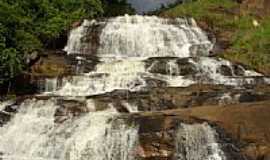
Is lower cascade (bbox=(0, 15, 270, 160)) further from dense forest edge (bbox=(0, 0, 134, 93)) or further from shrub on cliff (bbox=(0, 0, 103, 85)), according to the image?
shrub on cliff (bbox=(0, 0, 103, 85))

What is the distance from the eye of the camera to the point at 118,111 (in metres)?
19.5

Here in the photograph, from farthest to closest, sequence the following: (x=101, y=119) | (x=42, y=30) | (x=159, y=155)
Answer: (x=42, y=30) < (x=101, y=119) < (x=159, y=155)

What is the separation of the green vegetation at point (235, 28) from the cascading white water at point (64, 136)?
12206 millimetres

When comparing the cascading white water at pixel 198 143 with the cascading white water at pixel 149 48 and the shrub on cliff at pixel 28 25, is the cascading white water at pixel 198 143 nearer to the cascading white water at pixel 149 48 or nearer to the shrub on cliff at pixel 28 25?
the cascading white water at pixel 149 48

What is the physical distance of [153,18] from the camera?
33.0 m

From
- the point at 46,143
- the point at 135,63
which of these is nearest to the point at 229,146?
the point at 46,143

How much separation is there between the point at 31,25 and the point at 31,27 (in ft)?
0.62

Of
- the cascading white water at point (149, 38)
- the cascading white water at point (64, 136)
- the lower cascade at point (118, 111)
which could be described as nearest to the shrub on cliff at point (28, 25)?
the lower cascade at point (118, 111)

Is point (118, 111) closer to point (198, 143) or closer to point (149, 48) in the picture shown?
point (198, 143)

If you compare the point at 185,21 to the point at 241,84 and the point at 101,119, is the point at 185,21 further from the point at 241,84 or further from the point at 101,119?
the point at 101,119

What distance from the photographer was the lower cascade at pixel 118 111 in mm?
16562

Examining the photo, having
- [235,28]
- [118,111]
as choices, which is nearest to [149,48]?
[235,28]

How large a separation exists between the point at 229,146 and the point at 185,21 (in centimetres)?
1735

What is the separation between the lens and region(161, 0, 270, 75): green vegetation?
29.9 metres
